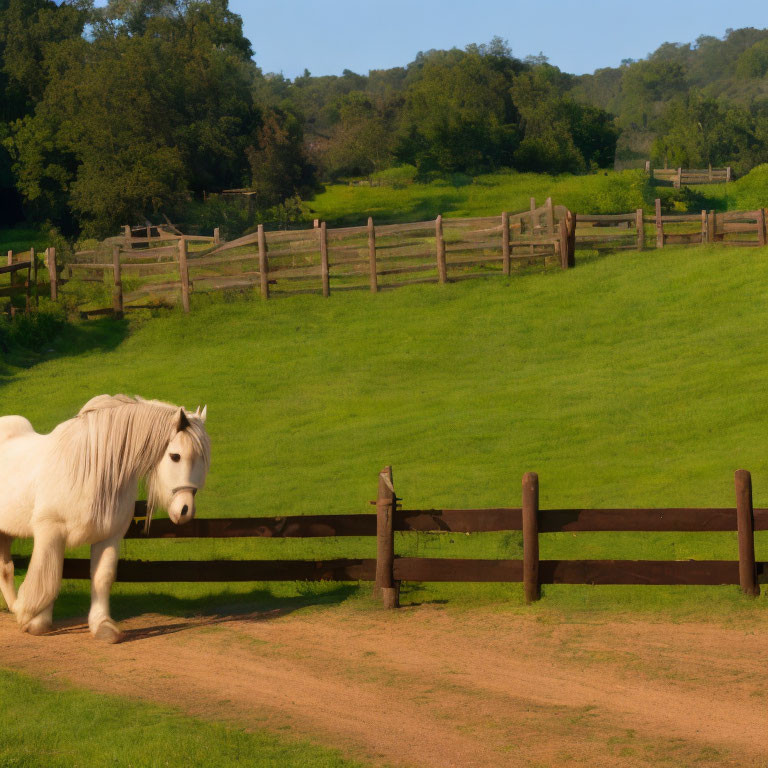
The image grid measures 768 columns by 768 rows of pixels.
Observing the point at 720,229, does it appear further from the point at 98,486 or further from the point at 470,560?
the point at 98,486

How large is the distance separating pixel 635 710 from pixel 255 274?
23.7 metres

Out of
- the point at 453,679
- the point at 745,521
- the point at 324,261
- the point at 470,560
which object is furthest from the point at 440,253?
the point at 453,679

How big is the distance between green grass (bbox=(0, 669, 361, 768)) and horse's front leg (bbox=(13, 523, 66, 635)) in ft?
5.73

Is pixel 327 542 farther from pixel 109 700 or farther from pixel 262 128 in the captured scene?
pixel 262 128

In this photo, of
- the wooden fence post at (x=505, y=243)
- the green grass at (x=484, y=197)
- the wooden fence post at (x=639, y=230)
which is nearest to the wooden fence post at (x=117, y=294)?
the wooden fence post at (x=505, y=243)

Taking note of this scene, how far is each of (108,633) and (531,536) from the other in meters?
4.00

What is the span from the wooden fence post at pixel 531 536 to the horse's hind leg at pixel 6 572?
4982mm

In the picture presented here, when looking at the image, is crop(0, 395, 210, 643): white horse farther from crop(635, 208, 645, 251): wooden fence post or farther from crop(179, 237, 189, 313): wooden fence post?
crop(635, 208, 645, 251): wooden fence post

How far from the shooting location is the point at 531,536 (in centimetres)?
984

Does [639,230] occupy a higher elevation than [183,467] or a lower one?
higher

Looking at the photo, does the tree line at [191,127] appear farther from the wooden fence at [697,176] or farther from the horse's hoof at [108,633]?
the horse's hoof at [108,633]

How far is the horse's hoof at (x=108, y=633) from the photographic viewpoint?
9.16m

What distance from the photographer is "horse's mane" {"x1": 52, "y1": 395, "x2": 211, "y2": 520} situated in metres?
9.12

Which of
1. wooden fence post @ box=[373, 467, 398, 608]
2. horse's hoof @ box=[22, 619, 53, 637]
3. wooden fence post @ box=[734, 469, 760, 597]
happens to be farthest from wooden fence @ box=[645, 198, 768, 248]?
horse's hoof @ box=[22, 619, 53, 637]
